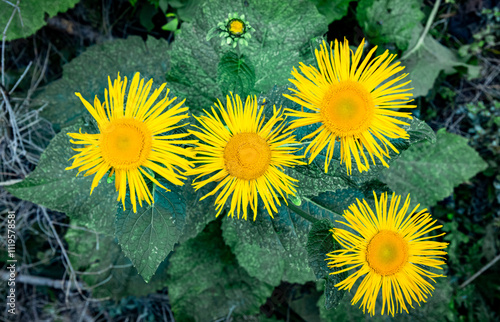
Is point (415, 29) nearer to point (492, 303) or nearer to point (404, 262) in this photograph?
point (404, 262)

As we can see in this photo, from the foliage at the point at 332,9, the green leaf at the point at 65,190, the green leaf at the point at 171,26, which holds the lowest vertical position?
the green leaf at the point at 65,190

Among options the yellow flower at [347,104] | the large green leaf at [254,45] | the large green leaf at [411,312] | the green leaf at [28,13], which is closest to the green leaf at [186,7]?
the large green leaf at [254,45]

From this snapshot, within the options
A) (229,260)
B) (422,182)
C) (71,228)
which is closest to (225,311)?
(229,260)

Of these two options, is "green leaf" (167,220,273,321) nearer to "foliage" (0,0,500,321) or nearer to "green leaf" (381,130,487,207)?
"foliage" (0,0,500,321)

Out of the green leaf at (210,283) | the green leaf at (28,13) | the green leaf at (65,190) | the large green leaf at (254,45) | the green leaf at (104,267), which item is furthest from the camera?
the green leaf at (104,267)

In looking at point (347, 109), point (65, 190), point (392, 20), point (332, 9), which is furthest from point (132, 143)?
point (392, 20)

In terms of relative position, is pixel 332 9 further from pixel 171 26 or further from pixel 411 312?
pixel 411 312

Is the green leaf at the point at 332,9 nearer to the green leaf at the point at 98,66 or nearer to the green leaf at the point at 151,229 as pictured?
the green leaf at the point at 98,66
